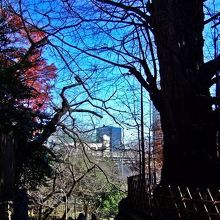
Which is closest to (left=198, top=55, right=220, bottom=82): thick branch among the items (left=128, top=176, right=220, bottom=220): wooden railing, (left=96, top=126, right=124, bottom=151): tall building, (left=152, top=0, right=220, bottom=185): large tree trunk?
(left=152, top=0, right=220, bottom=185): large tree trunk

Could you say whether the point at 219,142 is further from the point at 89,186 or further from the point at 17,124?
the point at 89,186

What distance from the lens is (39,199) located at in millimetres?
18078

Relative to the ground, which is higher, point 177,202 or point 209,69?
point 209,69

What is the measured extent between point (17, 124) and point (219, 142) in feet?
19.3

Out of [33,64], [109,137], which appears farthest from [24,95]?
[109,137]

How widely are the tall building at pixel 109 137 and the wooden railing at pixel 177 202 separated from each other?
9.50 meters

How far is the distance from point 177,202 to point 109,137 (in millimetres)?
12636

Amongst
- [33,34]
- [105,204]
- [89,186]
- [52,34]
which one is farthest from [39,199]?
[52,34]

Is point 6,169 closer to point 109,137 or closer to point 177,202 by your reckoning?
point 177,202

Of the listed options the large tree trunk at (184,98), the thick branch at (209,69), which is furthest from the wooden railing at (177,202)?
the thick branch at (209,69)

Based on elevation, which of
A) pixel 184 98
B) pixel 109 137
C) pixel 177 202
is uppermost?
pixel 109 137

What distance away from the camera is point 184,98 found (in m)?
7.80

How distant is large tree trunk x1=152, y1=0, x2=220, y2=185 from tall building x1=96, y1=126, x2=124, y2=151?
31.8ft

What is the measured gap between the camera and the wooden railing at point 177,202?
5.06 meters
